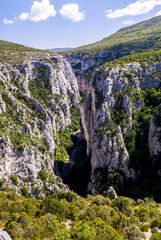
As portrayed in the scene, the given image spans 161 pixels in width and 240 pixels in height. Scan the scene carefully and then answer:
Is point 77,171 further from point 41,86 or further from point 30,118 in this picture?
point 41,86

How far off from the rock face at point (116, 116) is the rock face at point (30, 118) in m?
17.1

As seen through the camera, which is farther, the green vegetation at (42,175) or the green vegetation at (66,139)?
→ the green vegetation at (66,139)

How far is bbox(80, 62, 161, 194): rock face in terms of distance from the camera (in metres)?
53.4

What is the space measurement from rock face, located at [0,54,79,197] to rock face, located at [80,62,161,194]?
17149 mm

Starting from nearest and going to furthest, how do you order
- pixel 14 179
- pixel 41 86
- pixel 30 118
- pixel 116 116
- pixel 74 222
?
pixel 74 222
pixel 14 179
pixel 116 116
pixel 30 118
pixel 41 86

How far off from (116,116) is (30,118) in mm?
34917

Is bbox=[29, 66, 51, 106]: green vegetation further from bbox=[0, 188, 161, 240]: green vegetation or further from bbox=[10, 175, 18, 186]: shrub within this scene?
bbox=[0, 188, 161, 240]: green vegetation

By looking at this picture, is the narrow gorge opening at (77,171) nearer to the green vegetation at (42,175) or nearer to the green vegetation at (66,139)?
the green vegetation at (66,139)

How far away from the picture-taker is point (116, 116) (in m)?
60.6

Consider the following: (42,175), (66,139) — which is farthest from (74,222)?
(66,139)

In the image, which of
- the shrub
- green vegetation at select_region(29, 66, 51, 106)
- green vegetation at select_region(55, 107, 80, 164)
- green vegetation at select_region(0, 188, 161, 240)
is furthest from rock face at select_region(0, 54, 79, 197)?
green vegetation at select_region(0, 188, 161, 240)

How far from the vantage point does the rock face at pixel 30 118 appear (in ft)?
175

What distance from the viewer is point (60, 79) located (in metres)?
124

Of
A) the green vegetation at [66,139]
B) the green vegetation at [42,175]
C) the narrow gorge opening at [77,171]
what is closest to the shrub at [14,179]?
the green vegetation at [42,175]
